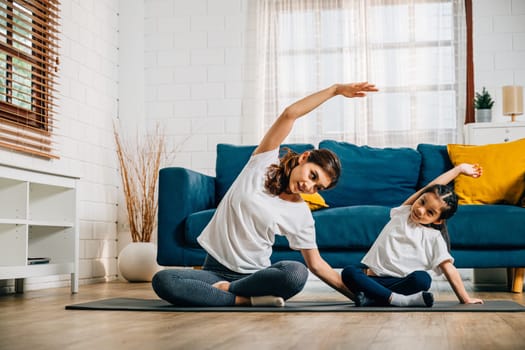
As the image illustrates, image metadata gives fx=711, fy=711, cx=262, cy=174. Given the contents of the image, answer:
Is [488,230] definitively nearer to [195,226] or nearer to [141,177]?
[195,226]

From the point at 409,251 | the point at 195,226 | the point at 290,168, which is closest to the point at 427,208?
the point at 409,251

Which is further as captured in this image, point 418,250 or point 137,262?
point 137,262

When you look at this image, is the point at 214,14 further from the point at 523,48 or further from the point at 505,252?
the point at 505,252

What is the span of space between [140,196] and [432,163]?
225 cm

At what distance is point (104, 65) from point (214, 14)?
1.00 metres

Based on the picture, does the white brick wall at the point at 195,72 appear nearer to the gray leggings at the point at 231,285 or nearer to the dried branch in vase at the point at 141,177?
the dried branch in vase at the point at 141,177

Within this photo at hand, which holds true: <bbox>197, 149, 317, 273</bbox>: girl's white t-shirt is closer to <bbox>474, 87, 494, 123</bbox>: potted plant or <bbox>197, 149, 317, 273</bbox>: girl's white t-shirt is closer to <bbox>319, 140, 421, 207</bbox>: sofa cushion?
<bbox>319, 140, 421, 207</bbox>: sofa cushion

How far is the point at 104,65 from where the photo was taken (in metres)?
5.27

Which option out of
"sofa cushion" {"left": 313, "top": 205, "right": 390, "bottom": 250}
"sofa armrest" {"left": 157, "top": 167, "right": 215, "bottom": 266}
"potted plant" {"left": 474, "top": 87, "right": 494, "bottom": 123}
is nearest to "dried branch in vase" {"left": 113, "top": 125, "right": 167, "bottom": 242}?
"sofa armrest" {"left": 157, "top": 167, "right": 215, "bottom": 266}

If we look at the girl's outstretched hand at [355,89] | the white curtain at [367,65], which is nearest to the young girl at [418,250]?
A: the girl's outstretched hand at [355,89]

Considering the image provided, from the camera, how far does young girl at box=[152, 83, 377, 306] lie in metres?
2.48

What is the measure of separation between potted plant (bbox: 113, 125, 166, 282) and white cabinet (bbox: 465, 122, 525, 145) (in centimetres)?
227

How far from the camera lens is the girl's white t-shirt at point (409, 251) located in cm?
282

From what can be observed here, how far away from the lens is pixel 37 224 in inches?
134
